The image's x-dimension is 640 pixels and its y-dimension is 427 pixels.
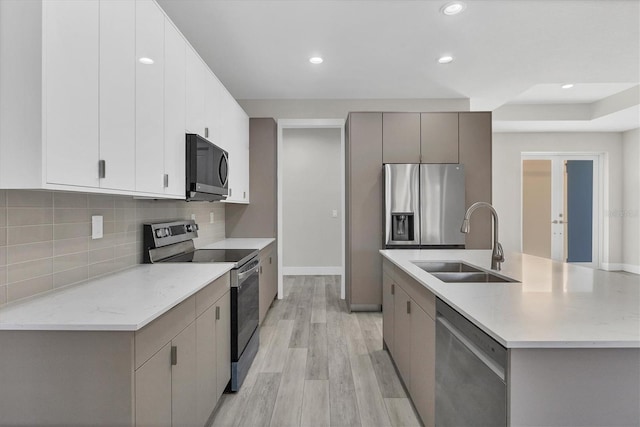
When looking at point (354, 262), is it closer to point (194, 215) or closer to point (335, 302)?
point (335, 302)

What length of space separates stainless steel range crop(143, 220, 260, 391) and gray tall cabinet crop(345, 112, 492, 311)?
1.60m

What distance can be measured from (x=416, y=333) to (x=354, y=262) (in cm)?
216

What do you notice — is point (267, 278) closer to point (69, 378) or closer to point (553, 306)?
point (69, 378)

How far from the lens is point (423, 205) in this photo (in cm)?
385

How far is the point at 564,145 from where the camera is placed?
625 cm

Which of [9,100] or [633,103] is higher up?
[633,103]

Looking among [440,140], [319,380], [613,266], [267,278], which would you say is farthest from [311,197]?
[613,266]

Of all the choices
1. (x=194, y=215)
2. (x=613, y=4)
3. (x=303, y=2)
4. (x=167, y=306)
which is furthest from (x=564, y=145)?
(x=167, y=306)

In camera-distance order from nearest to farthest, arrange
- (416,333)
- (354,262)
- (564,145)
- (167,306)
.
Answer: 1. (167,306)
2. (416,333)
3. (354,262)
4. (564,145)

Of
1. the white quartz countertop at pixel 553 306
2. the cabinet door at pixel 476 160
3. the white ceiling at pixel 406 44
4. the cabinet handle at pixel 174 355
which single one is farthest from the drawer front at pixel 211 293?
the cabinet door at pixel 476 160

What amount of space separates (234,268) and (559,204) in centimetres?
653

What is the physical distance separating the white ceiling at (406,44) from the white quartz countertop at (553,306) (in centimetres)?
192

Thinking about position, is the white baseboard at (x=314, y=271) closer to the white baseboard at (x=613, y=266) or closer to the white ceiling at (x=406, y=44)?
the white ceiling at (x=406, y=44)

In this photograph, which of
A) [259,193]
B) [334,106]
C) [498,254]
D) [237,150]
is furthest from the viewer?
[334,106]
